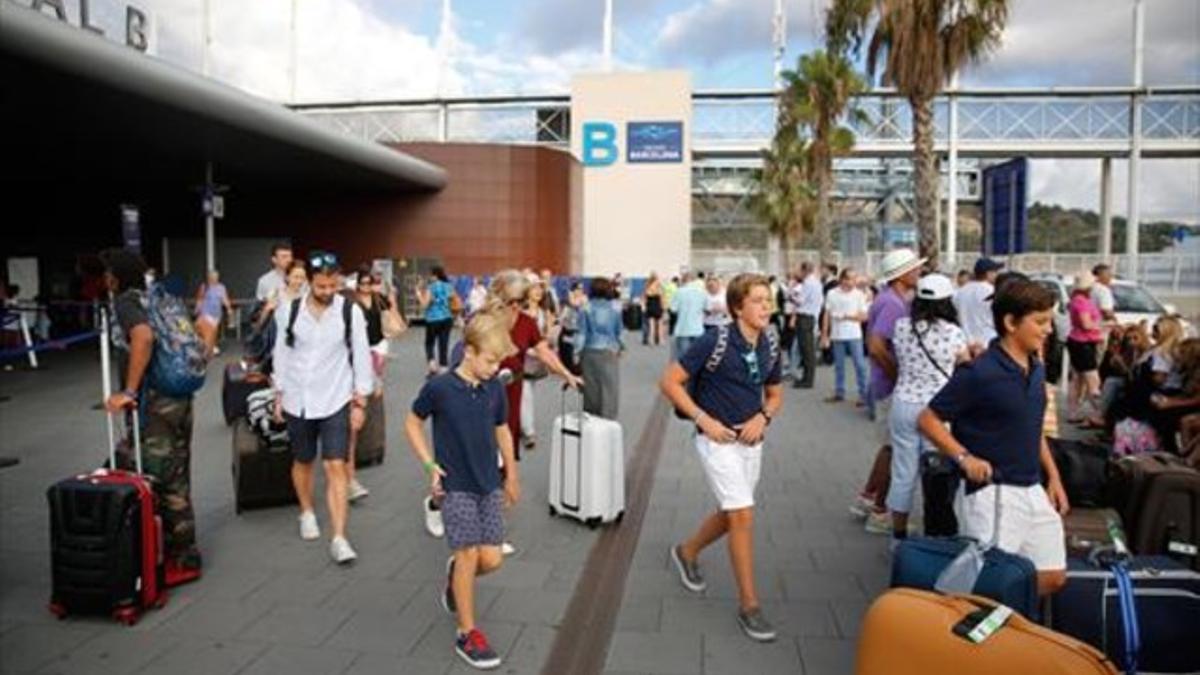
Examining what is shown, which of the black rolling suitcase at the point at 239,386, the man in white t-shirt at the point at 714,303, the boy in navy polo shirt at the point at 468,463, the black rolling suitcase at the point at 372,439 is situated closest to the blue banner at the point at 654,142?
the man in white t-shirt at the point at 714,303

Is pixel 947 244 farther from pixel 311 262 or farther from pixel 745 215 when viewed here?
pixel 311 262

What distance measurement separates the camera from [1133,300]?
57.2ft

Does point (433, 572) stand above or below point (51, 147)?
below

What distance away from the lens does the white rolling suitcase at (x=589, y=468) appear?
6086 mm

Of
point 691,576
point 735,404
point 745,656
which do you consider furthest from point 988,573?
point 691,576

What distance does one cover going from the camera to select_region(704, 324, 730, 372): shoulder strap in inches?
173

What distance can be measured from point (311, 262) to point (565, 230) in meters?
27.5

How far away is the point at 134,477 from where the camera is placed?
450 centimetres

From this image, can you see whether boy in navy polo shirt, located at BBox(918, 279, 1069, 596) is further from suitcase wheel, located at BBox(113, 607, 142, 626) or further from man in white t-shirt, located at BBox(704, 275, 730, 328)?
man in white t-shirt, located at BBox(704, 275, 730, 328)

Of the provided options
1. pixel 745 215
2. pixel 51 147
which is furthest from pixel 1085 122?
pixel 51 147

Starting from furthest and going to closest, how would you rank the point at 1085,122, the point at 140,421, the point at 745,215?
the point at 745,215 → the point at 1085,122 → the point at 140,421

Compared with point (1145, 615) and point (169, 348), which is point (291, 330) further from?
point (1145, 615)

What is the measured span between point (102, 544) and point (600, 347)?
5012mm

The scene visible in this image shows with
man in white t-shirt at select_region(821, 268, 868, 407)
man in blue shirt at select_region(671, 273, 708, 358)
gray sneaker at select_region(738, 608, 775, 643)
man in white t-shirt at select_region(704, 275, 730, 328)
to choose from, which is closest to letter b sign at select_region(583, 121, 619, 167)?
man in white t-shirt at select_region(704, 275, 730, 328)
